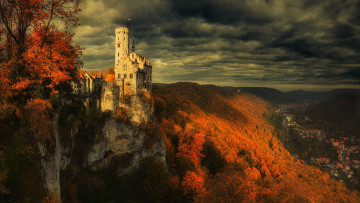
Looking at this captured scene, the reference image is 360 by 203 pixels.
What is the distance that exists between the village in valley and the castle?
13145 cm

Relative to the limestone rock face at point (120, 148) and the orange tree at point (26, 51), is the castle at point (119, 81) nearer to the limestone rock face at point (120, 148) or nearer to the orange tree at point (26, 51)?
the limestone rock face at point (120, 148)

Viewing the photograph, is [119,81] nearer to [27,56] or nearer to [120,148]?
[120,148]

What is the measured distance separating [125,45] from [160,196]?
33.9m

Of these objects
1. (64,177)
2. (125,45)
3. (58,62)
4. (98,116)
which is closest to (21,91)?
(58,62)

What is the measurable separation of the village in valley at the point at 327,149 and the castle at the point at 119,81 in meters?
131

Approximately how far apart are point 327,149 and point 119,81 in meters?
184

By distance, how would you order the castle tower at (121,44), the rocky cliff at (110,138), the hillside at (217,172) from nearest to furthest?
1. the rocky cliff at (110,138)
2. the hillside at (217,172)
3. the castle tower at (121,44)

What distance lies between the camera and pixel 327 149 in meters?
154

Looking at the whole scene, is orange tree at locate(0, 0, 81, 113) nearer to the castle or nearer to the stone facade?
the castle

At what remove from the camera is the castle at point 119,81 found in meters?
32.7

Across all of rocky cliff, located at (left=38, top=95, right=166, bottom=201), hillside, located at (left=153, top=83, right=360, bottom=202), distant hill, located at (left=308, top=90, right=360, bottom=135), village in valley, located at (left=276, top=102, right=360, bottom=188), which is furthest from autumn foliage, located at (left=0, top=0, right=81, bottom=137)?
distant hill, located at (left=308, top=90, right=360, bottom=135)

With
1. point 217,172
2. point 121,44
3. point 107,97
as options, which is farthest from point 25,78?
point 217,172

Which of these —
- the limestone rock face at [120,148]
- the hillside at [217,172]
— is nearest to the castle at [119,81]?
the limestone rock face at [120,148]

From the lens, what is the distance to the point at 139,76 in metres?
39.3
